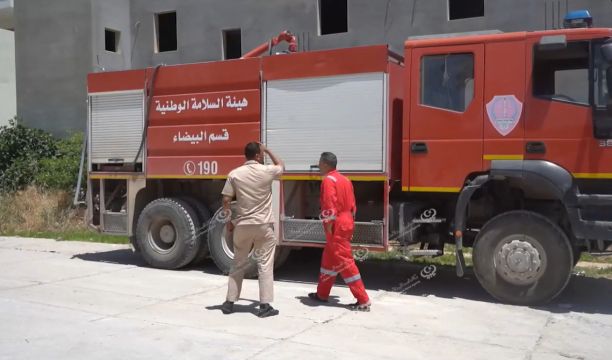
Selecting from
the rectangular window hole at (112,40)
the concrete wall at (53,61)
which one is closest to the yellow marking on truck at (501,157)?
the concrete wall at (53,61)

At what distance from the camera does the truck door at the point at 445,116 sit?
739 cm

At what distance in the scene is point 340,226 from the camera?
22.8 feet

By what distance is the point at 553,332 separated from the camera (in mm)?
6305

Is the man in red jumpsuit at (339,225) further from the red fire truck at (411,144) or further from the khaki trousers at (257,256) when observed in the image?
the red fire truck at (411,144)

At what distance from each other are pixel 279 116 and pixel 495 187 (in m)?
2.91

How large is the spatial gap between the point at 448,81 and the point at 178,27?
13.8 metres

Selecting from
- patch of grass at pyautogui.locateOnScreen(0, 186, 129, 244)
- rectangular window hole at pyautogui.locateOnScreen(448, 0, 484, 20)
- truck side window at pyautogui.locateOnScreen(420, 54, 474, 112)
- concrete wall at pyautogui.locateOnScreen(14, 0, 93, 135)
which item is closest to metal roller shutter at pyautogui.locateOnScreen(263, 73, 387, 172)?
truck side window at pyautogui.locateOnScreen(420, 54, 474, 112)

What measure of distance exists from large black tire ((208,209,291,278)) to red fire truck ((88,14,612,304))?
0.03m

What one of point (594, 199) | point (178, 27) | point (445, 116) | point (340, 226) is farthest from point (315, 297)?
point (178, 27)

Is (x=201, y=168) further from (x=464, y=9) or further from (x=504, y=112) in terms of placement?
(x=464, y=9)

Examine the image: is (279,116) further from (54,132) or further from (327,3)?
(54,132)

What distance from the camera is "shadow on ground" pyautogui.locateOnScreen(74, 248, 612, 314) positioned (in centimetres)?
766

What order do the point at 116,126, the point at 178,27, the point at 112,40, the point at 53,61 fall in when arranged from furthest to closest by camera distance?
the point at 112,40, the point at 53,61, the point at 178,27, the point at 116,126

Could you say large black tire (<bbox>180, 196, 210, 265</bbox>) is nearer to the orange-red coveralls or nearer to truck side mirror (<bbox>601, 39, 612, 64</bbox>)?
the orange-red coveralls
